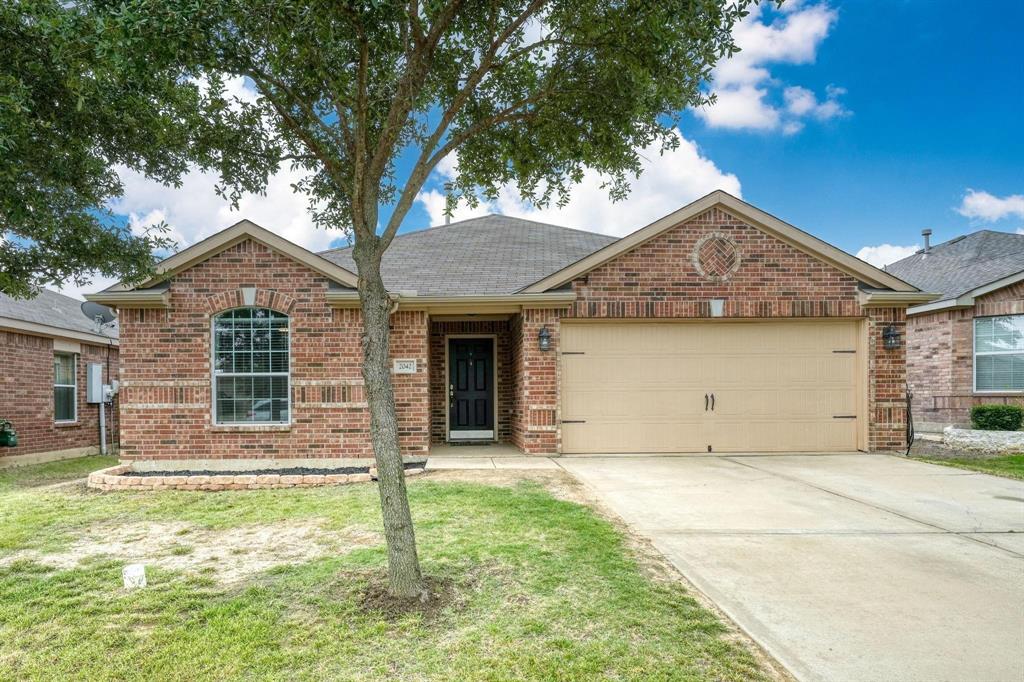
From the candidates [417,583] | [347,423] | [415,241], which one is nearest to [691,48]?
[417,583]

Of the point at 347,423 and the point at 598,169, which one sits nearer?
the point at 598,169

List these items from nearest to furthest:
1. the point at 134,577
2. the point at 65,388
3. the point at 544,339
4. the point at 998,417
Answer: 1. the point at 134,577
2. the point at 544,339
3. the point at 998,417
4. the point at 65,388

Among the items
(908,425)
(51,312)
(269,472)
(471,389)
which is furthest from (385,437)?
(51,312)

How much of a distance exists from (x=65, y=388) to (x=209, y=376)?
639cm

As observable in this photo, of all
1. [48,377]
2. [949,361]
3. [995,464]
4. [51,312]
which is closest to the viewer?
→ [995,464]

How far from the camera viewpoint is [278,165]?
222 inches

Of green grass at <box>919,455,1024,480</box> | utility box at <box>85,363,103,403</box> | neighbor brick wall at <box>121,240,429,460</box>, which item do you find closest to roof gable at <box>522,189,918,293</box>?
green grass at <box>919,455,1024,480</box>

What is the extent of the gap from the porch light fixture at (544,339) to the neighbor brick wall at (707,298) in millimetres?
107

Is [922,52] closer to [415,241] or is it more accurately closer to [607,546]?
[415,241]

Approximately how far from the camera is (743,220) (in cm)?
1000

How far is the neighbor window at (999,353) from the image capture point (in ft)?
39.5

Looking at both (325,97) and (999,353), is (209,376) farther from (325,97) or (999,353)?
(999,353)

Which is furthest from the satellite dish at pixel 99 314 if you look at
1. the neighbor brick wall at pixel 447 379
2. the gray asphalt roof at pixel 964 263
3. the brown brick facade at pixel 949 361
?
the gray asphalt roof at pixel 964 263

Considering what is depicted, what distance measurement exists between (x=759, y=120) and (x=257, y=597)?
52.0 feet
